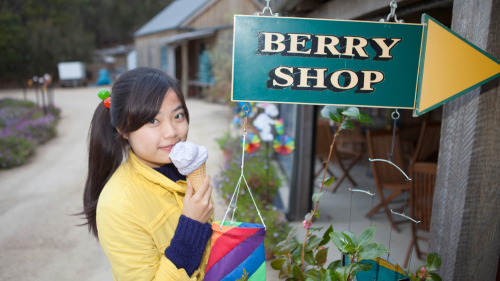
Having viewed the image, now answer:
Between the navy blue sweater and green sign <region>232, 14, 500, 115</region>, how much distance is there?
462 mm

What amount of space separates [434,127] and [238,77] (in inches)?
144

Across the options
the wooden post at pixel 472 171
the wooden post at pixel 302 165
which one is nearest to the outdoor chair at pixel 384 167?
the wooden post at pixel 302 165

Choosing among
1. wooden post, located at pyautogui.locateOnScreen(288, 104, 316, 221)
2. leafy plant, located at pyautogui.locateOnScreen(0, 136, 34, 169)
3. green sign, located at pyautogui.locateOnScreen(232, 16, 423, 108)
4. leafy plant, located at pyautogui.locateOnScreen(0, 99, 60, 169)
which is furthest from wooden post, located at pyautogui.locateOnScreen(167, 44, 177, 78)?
green sign, located at pyautogui.locateOnScreen(232, 16, 423, 108)

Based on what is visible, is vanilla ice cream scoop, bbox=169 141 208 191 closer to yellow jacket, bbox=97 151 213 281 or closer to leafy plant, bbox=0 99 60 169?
yellow jacket, bbox=97 151 213 281

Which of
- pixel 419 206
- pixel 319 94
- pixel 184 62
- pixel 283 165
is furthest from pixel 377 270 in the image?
pixel 184 62

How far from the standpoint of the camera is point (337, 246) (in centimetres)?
122

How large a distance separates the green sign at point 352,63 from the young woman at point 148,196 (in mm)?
288

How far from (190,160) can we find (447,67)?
0.94 metres

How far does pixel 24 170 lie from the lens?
644 cm

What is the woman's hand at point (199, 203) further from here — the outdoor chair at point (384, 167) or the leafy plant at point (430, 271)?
the outdoor chair at point (384, 167)

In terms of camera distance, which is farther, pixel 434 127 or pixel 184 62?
pixel 184 62

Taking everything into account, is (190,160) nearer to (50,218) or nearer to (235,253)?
(235,253)

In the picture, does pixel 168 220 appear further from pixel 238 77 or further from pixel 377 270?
pixel 377 270

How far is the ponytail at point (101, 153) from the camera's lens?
4.58 feet
